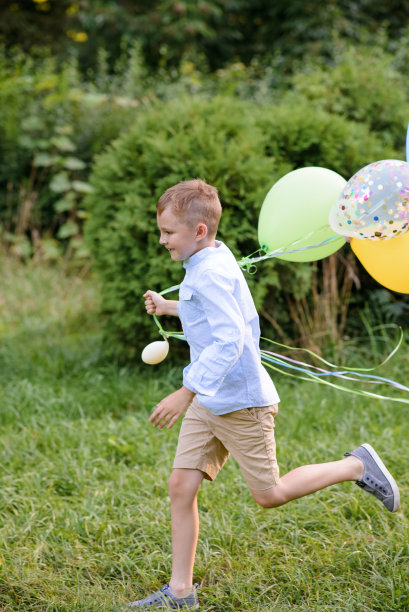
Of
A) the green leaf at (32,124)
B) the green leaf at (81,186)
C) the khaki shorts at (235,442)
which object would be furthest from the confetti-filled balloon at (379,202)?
the green leaf at (32,124)

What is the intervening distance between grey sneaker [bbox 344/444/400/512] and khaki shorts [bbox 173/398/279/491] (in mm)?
337

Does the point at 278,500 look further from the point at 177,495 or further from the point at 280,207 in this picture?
the point at 280,207

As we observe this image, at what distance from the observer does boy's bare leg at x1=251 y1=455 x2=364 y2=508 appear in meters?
2.29

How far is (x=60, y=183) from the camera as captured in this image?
737 cm

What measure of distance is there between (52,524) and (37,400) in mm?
1293

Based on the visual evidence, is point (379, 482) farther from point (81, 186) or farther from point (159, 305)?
point (81, 186)

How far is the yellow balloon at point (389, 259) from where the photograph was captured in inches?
83.9

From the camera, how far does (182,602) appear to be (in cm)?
229

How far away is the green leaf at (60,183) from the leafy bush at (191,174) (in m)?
2.79

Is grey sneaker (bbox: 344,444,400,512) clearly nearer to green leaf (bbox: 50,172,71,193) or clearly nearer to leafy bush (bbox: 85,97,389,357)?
leafy bush (bbox: 85,97,389,357)

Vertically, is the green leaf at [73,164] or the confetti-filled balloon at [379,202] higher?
the confetti-filled balloon at [379,202]

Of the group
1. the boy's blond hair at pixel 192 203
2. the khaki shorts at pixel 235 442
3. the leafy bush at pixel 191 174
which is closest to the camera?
the boy's blond hair at pixel 192 203

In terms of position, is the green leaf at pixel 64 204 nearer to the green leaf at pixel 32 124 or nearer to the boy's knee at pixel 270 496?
the green leaf at pixel 32 124

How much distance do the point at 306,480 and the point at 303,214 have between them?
3.03 feet
